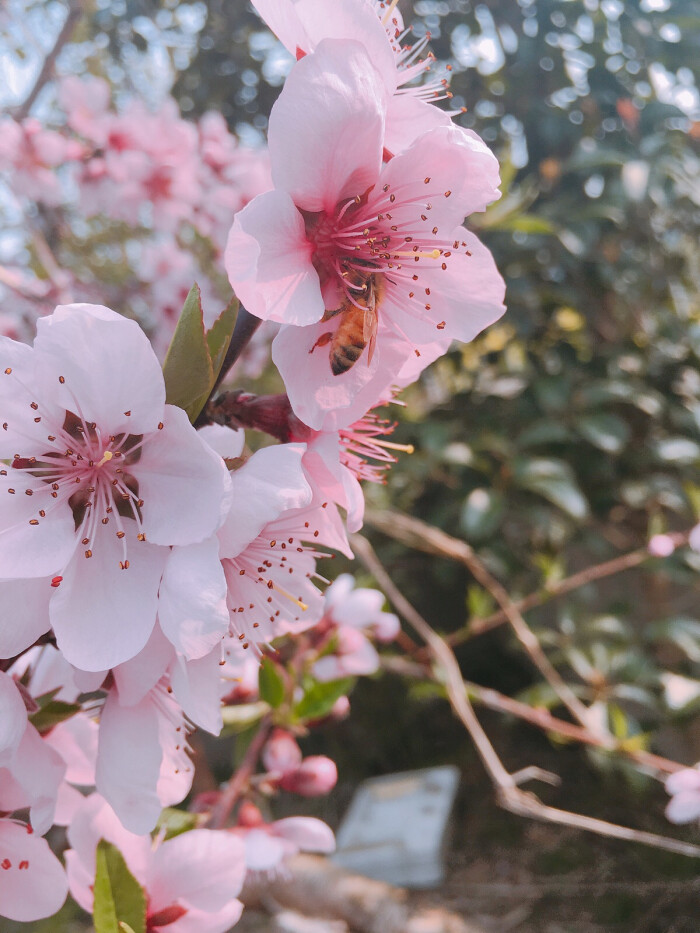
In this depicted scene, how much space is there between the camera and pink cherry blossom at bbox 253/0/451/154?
1.29 ft

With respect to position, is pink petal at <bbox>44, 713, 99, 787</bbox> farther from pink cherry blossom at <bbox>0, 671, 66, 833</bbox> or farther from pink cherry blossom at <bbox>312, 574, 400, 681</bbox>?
pink cherry blossom at <bbox>312, 574, 400, 681</bbox>

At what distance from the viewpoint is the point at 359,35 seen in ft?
1.29

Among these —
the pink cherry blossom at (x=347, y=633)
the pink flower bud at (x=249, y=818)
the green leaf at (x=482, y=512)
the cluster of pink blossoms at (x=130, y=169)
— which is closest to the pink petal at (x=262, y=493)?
the pink flower bud at (x=249, y=818)

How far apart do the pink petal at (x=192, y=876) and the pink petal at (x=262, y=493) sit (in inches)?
9.4

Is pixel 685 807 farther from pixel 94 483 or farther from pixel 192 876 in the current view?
pixel 94 483

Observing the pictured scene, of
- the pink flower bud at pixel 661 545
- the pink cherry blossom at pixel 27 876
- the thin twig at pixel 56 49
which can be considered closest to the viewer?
the pink cherry blossom at pixel 27 876

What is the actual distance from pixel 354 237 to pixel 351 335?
0.08m

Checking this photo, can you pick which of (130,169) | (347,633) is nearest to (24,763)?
(347,633)

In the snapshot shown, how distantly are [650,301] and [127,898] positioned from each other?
1927 mm

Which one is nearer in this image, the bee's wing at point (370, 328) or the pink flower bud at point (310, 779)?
the bee's wing at point (370, 328)

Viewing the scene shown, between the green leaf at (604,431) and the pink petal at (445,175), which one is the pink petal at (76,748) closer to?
the pink petal at (445,175)

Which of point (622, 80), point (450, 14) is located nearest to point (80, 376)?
point (622, 80)

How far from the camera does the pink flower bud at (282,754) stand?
86 centimetres

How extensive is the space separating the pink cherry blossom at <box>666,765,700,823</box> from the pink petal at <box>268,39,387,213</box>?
0.77 m
